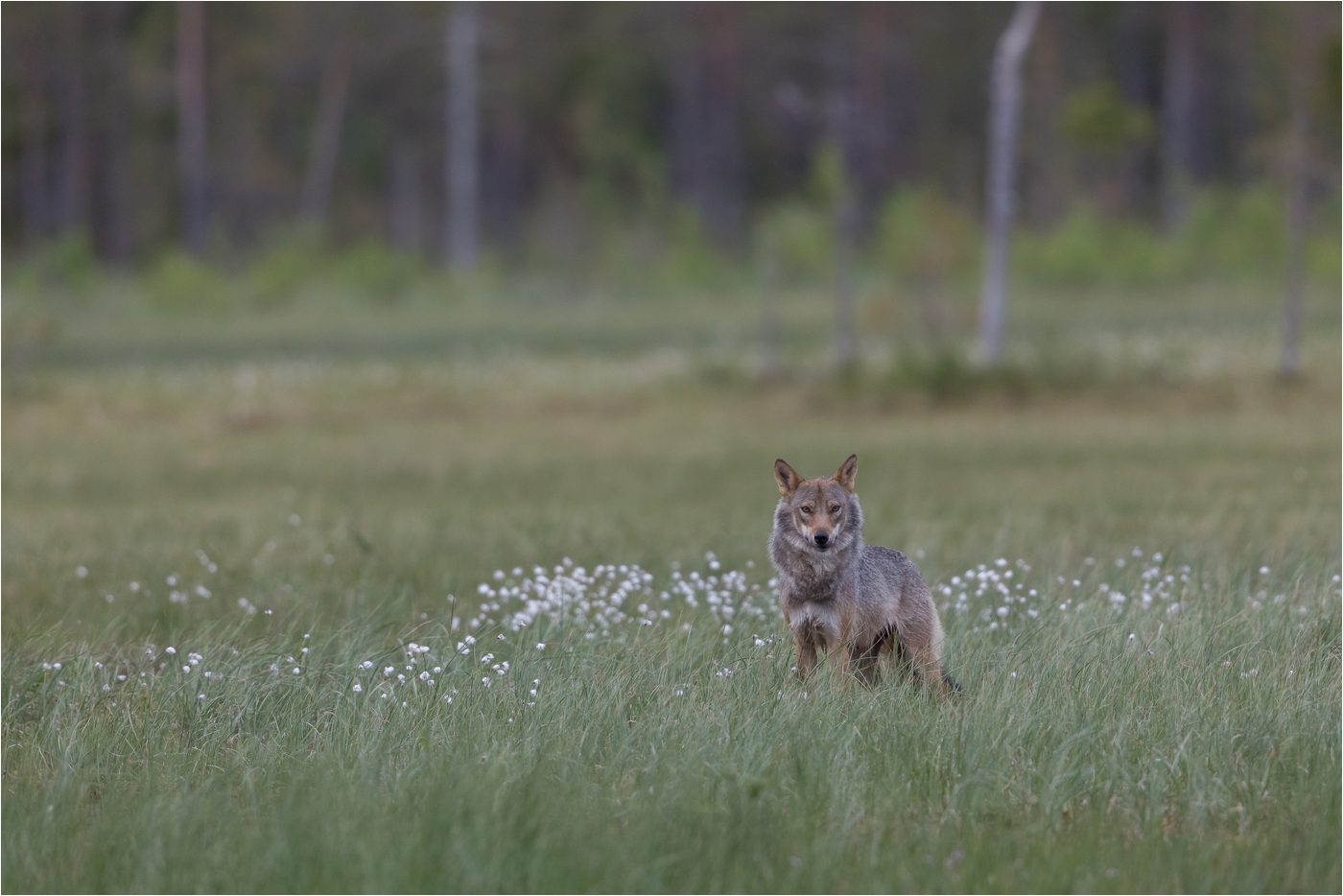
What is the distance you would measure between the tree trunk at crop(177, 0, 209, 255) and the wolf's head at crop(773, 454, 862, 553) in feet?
135

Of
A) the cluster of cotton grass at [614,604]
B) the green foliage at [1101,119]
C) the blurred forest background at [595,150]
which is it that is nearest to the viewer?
the cluster of cotton grass at [614,604]

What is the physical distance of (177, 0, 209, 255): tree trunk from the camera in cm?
4225

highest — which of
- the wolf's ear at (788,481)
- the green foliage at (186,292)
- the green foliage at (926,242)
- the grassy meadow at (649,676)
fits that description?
the green foliage at (926,242)

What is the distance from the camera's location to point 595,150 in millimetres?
47062

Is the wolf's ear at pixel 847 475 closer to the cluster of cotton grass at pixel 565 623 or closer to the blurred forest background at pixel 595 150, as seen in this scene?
the cluster of cotton grass at pixel 565 623

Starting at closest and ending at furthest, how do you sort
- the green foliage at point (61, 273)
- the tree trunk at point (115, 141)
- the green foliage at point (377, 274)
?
the green foliage at point (61, 273) < the green foliage at point (377, 274) < the tree trunk at point (115, 141)

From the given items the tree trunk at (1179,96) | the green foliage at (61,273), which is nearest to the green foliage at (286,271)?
the green foliage at (61,273)

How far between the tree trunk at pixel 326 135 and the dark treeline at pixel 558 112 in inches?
4.3

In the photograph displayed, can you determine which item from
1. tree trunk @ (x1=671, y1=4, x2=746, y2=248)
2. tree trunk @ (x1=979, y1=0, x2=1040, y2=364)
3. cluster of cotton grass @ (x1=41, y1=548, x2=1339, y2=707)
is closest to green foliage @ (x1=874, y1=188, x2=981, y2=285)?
tree trunk @ (x1=979, y1=0, x2=1040, y2=364)

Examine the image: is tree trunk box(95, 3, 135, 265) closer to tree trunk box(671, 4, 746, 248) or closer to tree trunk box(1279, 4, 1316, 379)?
tree trunk box(671, 4, 746, 248)

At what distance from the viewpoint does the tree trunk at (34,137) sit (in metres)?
41.3

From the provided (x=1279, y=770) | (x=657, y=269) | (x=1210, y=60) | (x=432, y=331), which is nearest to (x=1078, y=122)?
(x=657, y=269)

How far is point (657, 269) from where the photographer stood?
38.4 metres

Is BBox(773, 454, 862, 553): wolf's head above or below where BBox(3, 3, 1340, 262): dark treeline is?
below
